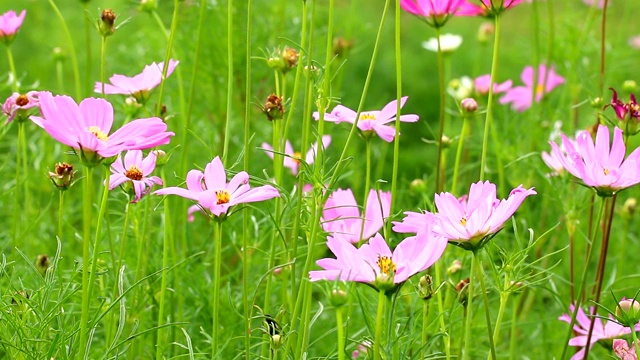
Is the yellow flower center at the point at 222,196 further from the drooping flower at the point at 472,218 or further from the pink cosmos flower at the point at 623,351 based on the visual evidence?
the pink cosmos flower at the point at 623,351

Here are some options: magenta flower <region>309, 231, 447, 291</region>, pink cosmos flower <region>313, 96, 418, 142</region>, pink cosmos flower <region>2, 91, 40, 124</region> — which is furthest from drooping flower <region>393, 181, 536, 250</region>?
pink cosmos flower <region>2, 91, 40, 124</region>

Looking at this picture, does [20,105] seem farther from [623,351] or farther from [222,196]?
[623,351]

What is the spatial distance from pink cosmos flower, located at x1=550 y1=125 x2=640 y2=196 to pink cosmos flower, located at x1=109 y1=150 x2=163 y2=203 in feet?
0.99

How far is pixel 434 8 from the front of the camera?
75 centimetres

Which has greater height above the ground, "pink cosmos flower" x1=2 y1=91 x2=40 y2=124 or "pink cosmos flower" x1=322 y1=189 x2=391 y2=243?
"pink cosmos flower" x1=2 y1=91 x2=40 y2=124

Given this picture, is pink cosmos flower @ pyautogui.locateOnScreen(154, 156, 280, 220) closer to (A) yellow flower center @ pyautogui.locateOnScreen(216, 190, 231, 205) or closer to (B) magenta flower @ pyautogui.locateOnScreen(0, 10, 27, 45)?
(A) yellow flower center @ pyautogui.locateOnScreen(216, 190, 231, 205)

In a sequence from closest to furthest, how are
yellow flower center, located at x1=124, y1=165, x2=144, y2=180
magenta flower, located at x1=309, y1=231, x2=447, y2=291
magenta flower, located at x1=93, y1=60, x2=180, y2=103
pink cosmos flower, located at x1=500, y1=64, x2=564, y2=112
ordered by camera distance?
magenta flower, located at x1=309, y1=231, x2=447, y2=291
yellow flower center, located at x1=124, y1=165, x2=144, y2=180
magenta flower, located at x1=93, y1=60, x2=180, y2=103
pink cosmos flower, located at x1=500, y1=64, x2=564, y2=112

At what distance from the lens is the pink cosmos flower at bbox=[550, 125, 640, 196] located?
619 mm

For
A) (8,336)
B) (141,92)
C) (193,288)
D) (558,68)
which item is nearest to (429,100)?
(558,68)

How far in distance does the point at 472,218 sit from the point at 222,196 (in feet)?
0.54

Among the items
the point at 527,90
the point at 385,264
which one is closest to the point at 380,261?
the point at 385,264

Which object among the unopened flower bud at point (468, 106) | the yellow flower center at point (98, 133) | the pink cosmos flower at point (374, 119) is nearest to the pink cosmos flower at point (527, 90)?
the unopened flower bud at point (468, 106)

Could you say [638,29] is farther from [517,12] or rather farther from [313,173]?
[313,173]

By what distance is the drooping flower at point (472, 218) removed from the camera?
0.55 metres
